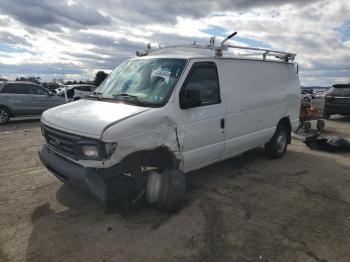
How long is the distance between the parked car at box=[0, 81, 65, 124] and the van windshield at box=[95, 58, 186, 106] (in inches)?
407

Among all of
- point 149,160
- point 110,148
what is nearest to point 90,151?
point 110,148

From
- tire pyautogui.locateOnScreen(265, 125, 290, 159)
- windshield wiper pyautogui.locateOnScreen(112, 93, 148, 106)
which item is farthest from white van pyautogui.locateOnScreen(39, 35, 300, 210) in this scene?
tire pyautogui.locateOnScreen(265, 125, 290, 159)

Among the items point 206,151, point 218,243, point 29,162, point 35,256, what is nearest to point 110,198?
point 35,256

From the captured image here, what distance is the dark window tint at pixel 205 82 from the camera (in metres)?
5.10

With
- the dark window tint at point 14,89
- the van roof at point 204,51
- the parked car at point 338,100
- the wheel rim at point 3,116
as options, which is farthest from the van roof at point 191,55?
the parked car at point 338,100

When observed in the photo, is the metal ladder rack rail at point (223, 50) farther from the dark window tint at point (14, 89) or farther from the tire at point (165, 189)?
the dark window tint at point (14, 89)

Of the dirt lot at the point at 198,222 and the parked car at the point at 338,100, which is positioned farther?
the parked car at the point at 338,100

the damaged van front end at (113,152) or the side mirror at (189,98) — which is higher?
the side mirror at (189,98)

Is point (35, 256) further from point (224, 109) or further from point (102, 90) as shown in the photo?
point (224, 109)

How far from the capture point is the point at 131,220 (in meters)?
4.45

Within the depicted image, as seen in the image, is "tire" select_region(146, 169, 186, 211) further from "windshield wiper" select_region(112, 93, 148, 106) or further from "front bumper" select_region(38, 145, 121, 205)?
"windshield wiper" select_region(112, 93, 148, 106)

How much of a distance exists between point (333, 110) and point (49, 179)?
13.7 m

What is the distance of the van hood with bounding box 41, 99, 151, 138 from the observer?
13.4 feet

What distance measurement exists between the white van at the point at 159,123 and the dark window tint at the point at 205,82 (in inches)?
0.6
